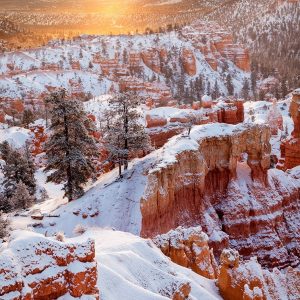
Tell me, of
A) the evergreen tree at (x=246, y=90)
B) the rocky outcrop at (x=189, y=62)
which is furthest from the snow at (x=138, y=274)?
the rocky outcrop at (x=189, y=62)

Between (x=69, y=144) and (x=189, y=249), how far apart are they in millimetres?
11768

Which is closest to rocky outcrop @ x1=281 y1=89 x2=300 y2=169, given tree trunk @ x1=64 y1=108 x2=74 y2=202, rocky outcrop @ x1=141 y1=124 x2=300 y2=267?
rocky outcrop @ x1=141 y1=124 x2=300 y2=267

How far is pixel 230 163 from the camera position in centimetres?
2906

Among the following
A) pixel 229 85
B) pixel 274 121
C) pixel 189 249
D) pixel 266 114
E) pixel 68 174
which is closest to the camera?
pixel 189 249

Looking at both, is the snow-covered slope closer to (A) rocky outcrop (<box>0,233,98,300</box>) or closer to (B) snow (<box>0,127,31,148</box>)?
(B) snow (<box>0,127,31,148</box>)

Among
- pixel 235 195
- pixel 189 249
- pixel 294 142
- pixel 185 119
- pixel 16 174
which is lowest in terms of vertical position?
pixel 16 174

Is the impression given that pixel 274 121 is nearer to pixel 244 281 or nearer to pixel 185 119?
pixel 185 119

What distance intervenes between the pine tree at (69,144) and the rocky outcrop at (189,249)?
1053 cm

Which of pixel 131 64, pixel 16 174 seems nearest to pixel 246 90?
pixel 131 64

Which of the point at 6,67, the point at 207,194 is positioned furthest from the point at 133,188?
the point at 6,67

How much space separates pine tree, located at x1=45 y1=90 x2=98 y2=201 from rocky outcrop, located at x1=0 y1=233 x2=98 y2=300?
15.4 m

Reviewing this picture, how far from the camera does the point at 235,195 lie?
28.7 meters

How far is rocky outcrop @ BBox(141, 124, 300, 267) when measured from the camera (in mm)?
25797

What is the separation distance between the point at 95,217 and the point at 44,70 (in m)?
91.5
